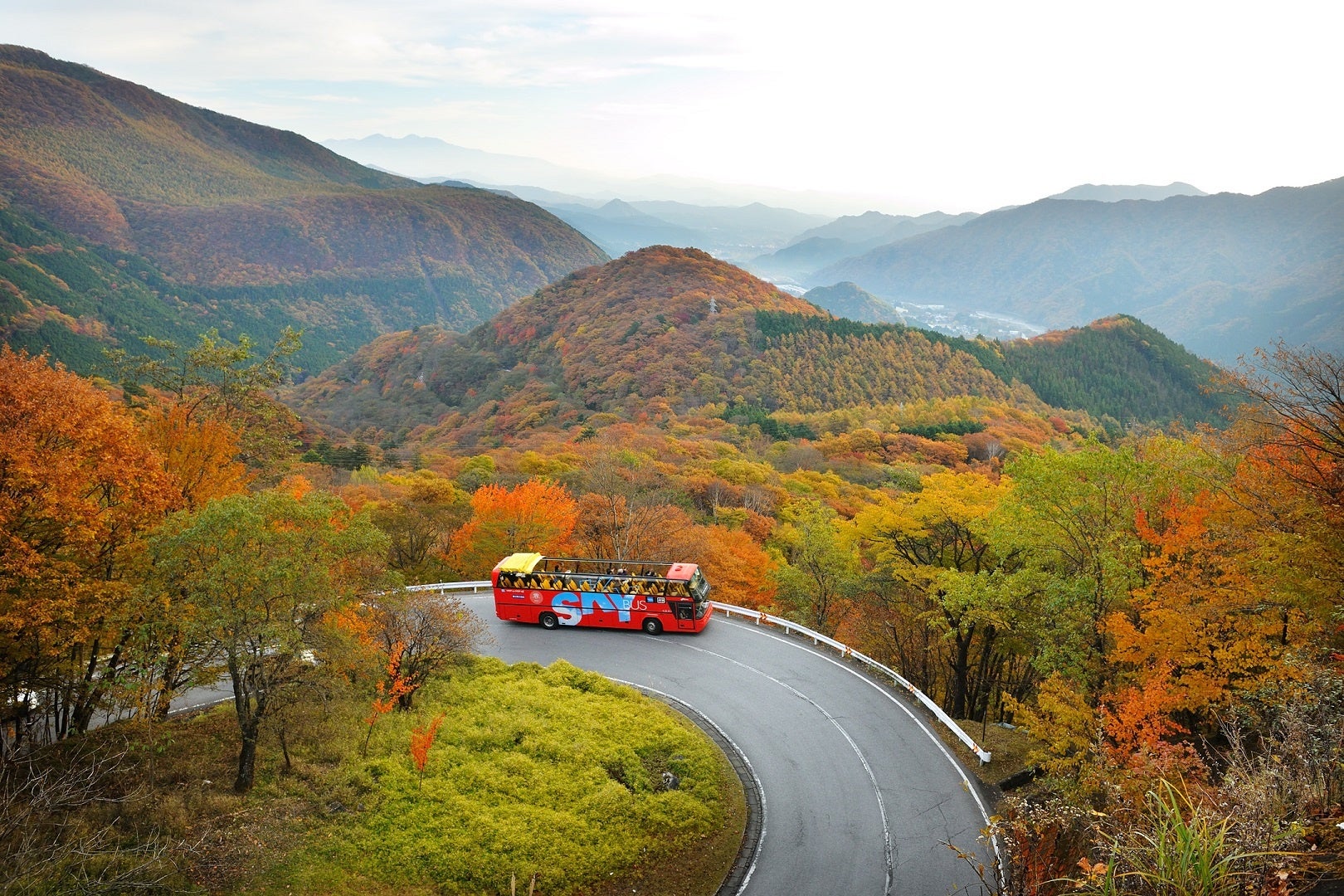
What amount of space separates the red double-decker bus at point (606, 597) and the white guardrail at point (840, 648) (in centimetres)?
206

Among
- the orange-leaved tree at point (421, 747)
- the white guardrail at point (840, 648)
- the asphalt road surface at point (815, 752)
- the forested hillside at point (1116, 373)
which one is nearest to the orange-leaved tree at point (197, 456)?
the white guardrail at point (840, 648)

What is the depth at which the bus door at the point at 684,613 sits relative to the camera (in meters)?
31.2

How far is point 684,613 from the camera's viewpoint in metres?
31.3

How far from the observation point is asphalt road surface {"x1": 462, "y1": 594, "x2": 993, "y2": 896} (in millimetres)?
18312

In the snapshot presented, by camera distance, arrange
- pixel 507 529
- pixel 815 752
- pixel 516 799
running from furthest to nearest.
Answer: pixel 507 529
pixel 815 752
pixel 516 799

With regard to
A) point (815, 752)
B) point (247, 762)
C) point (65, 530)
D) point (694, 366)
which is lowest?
point (815, 752)

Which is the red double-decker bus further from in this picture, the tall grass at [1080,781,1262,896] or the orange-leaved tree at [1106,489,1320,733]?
the tall grass at [1080,781,1262,896]

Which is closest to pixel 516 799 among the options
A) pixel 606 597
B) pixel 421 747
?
pixel 421 747

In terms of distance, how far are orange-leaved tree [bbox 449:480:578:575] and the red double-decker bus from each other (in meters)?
6.91

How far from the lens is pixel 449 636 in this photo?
2497 centimetres

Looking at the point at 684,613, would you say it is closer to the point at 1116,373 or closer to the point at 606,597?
the point at 606,597

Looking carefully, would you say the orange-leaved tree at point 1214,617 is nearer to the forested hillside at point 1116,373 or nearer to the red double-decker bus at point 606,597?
the red double-decker bus at point 606,597

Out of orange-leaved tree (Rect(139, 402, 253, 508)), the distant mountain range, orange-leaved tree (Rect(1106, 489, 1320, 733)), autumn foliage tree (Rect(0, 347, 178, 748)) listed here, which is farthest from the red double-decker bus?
the distant mountain range

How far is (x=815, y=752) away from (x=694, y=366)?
11575 centimetres
